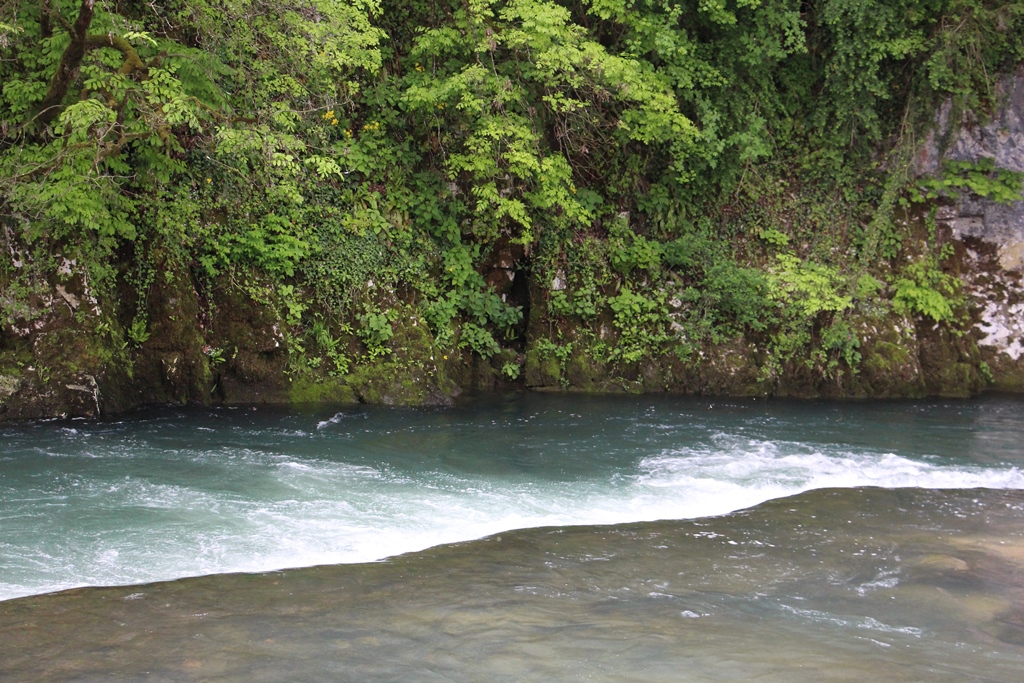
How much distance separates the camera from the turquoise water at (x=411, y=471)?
6605mm

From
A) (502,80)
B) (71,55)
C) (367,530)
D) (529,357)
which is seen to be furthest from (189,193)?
A: (367,530)

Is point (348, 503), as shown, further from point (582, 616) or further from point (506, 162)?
point (506, 162)

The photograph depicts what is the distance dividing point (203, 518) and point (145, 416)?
413 centimetres

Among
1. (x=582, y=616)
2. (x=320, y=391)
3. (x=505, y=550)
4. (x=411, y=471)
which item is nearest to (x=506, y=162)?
(x=320, y=391)

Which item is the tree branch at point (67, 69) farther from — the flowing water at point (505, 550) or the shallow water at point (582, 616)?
the shallow water at point (582, 616)

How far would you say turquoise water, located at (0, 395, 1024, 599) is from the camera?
6.61m

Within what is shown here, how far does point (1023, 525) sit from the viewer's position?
7.62 m

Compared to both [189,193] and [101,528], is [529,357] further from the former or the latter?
[101,528]

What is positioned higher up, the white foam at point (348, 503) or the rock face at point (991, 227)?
the rock face at point (991, 227)

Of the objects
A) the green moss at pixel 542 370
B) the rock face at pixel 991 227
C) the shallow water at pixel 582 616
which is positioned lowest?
the shallow water at pixel 582 616

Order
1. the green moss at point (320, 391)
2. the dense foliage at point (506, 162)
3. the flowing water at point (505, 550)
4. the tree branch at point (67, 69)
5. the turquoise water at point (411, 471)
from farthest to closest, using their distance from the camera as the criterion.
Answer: the green moss at point (320, 391)
the dense foliage at point (506, 162)
the tree branch at point (67, 69)
the turquoise water at point (411, 471)
the flowing water at point (505, 550)

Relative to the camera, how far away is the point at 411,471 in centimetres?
888

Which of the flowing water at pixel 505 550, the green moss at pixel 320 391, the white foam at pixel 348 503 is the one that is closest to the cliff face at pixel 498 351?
the green moss at pixel 320 391

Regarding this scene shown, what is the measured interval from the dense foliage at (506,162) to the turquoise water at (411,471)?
5.34ft
